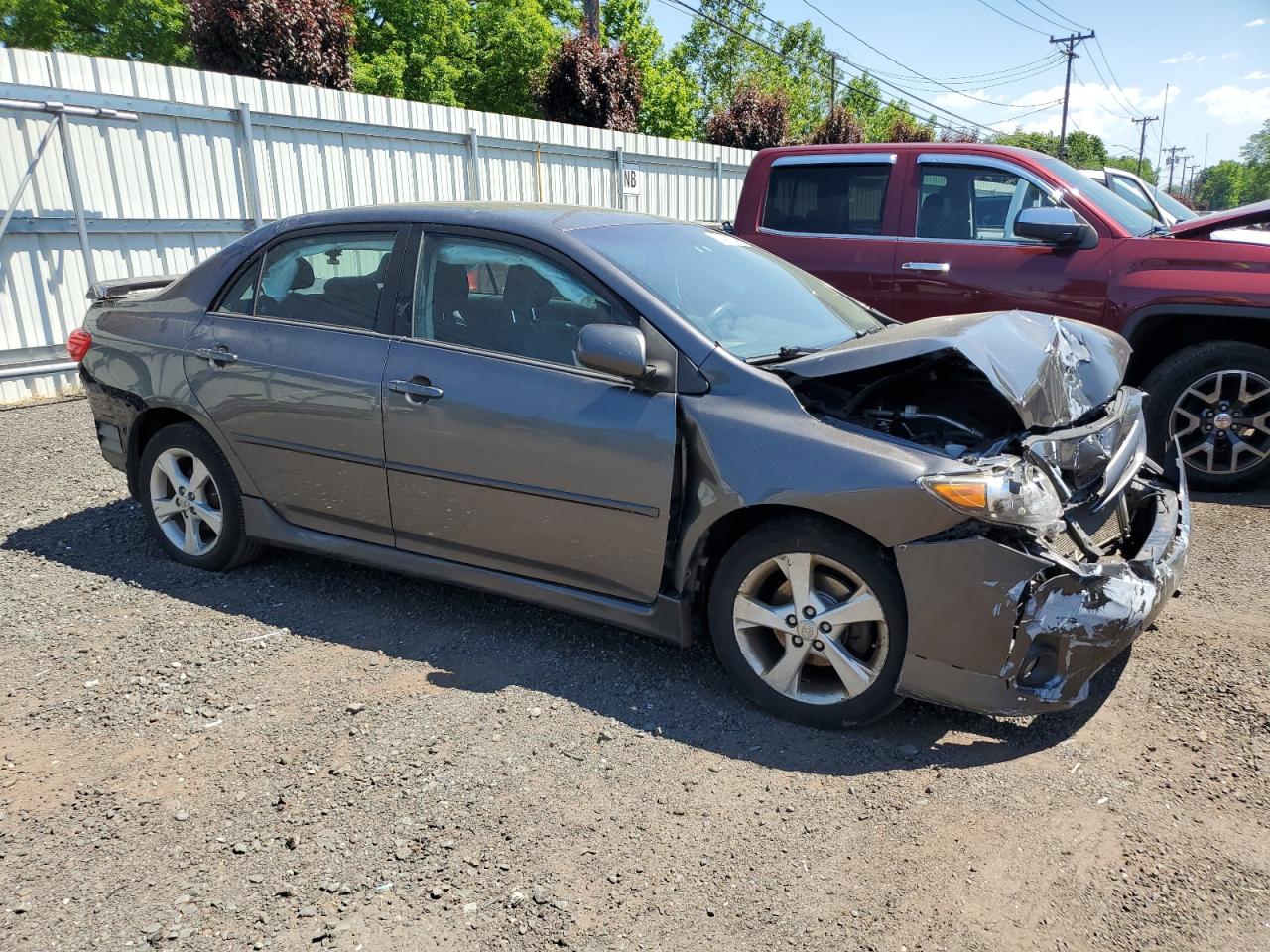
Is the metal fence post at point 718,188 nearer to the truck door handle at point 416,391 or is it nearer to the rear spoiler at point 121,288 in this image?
the rear spoiler at point 121,288

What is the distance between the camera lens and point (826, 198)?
6.77 meters

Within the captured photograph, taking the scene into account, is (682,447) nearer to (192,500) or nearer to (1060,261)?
(192,500)

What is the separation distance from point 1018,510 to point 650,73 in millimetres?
35572

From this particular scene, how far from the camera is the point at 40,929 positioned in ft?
7.75

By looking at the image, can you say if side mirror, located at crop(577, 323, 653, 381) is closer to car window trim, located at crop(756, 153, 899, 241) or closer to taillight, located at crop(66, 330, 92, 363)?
taillight, located at crop(66, 330, 92, 363)

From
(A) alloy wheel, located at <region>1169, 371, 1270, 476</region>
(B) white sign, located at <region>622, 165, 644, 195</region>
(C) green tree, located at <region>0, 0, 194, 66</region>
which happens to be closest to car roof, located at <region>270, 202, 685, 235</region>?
(A) alloy wheel, located at <region>1169, 371, 1270, 476</region>

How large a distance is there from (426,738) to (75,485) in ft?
13.4

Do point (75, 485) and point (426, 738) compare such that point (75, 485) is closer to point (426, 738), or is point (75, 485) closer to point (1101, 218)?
point (426, 738)

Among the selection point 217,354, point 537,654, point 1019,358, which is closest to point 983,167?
point 1019,358

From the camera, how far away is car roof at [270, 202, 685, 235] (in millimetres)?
3799

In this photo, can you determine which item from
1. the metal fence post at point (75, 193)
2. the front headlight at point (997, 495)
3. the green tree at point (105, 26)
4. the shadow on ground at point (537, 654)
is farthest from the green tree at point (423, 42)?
the front headlight at point (997, 495)

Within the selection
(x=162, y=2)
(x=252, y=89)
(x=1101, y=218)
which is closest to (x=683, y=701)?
(x=1101, y=218)

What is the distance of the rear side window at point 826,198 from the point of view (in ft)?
21.6

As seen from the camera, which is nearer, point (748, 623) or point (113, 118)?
point (748, 623)
